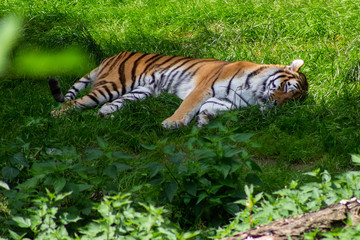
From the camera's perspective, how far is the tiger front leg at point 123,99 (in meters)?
4.89

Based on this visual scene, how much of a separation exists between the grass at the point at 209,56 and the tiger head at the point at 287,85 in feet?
0.36

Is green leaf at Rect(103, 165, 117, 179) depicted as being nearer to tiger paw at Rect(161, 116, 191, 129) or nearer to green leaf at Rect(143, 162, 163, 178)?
green leaf at Rect(143, 162, 163, 178)

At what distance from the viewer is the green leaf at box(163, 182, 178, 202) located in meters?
2.64

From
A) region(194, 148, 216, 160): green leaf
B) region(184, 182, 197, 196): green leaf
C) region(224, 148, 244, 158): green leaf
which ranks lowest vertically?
region(184, 182, 197, 196): green leaf

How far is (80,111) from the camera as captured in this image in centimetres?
477

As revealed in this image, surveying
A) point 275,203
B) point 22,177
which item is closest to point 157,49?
point 22,177

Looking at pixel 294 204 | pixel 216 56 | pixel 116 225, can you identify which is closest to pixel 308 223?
pixel 294 204

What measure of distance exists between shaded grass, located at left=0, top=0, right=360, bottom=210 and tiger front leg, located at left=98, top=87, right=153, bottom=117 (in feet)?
0.70

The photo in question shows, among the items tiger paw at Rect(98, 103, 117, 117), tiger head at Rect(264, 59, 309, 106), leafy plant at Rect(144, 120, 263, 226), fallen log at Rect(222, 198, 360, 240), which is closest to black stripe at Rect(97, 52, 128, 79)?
tiger paw at Rect(98, 103, 117, 117)

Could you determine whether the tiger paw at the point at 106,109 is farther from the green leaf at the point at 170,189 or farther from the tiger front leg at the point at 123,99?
the green leaf at the point at 170,189

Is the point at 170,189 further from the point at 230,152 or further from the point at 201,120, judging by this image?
the point at 201,120

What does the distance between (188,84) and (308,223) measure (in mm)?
3352

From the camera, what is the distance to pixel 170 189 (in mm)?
2688

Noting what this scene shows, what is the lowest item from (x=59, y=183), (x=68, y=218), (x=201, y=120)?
(x=201, y=120)
